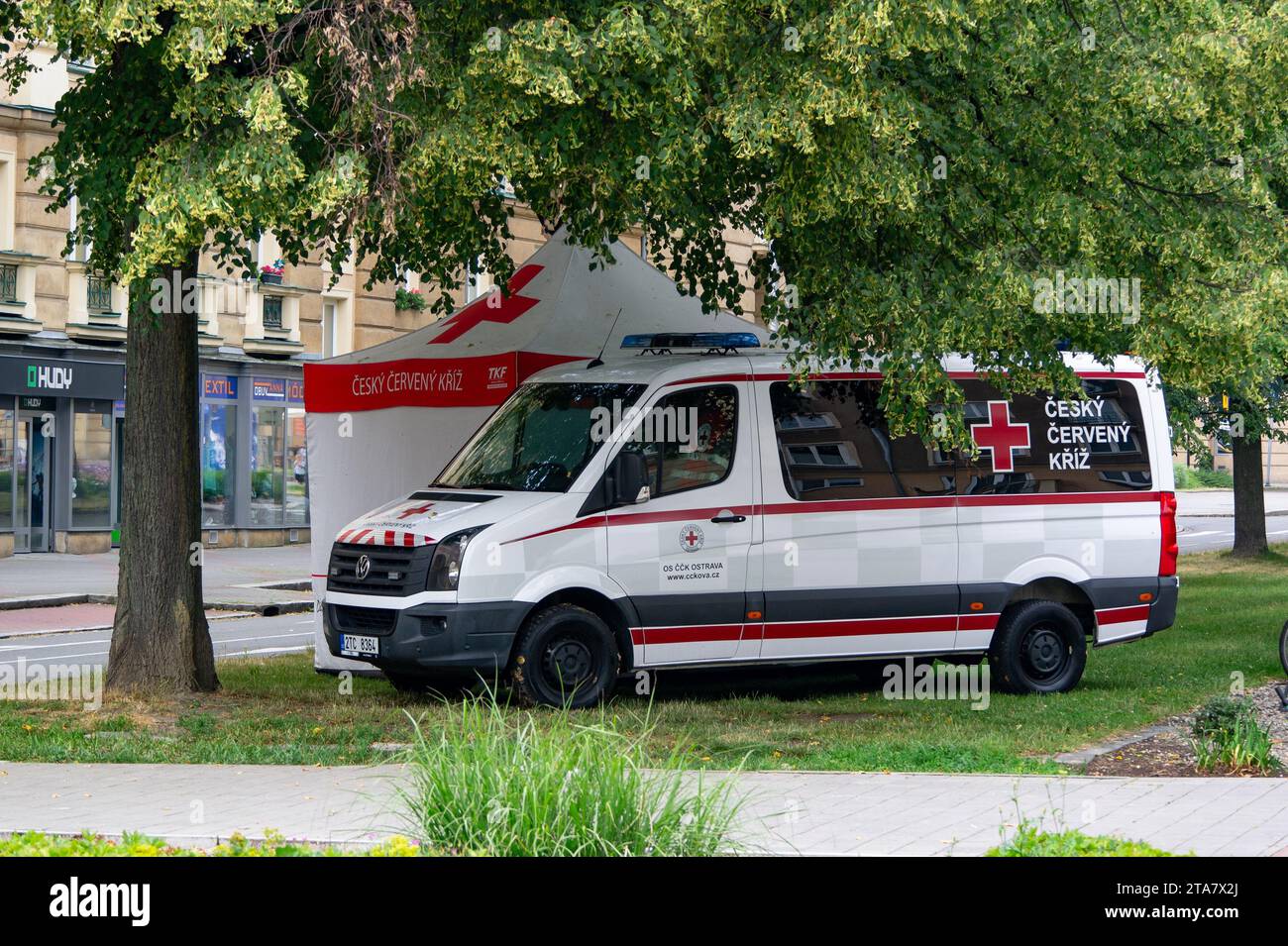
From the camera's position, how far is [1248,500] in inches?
1201

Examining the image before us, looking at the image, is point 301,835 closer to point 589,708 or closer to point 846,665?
point 589,708

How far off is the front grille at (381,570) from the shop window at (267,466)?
22.4 meters

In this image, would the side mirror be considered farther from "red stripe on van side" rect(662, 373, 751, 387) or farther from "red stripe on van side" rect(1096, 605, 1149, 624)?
"red stripe on van side" rect(1096, 605, 1149, 624)

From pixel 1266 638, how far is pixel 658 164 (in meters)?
10.2

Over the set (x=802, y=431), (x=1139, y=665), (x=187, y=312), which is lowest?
(x=1139, y=665)

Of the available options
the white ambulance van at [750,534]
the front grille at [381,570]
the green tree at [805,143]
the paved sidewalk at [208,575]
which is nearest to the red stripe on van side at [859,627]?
the white ambulance van at [750,534]

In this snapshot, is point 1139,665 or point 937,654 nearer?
point 937,654

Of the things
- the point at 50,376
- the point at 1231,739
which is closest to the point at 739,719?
the point at 1231,739

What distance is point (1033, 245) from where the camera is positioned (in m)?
10.9

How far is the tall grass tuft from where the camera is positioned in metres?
5.67

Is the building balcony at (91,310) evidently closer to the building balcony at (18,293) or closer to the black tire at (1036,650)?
the building balcony at (18,293)

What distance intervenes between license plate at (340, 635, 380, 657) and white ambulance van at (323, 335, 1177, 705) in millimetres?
13
